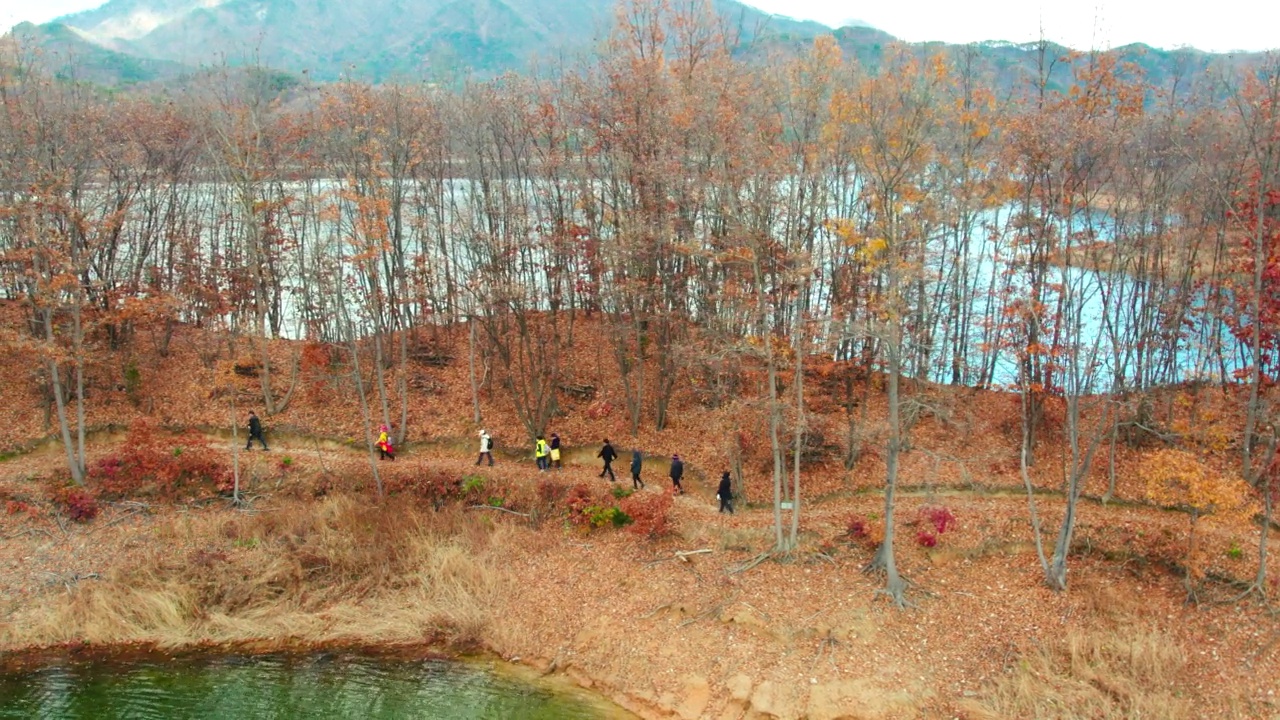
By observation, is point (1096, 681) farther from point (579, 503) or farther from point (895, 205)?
point (579, 503)

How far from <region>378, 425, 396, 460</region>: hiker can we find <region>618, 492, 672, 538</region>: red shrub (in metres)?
8.21

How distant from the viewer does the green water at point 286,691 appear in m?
14.6

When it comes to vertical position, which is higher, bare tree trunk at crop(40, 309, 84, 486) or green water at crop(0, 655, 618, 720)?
bare tree trunk at crop(40, 309, 84, 486)

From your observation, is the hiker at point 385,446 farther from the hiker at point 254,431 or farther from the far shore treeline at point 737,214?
the hiker at point 254,431

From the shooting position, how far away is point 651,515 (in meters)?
19.2

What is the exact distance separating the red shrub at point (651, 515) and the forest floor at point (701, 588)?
1.16 ft

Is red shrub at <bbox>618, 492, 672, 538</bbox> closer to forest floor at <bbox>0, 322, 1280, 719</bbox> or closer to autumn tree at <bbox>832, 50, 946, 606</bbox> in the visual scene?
forest floor at <bbox>0, 322, 1280, 719</bbox>

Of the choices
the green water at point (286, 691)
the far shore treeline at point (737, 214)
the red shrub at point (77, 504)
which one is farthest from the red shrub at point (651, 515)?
the red shrub at point (77, 504)

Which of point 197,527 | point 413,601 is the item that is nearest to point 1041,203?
point 413,601

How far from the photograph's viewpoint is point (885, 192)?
47.0 feet

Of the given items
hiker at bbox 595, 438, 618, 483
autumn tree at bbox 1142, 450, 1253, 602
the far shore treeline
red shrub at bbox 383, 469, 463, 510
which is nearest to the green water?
red shrub at bbox 383, 469, 463, 510

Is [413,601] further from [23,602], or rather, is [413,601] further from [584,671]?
[23,602]

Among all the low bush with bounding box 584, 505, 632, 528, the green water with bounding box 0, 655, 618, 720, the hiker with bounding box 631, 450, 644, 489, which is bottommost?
the green water with bounding box 0, 655, 618, 720

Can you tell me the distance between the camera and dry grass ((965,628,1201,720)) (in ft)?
43.3
